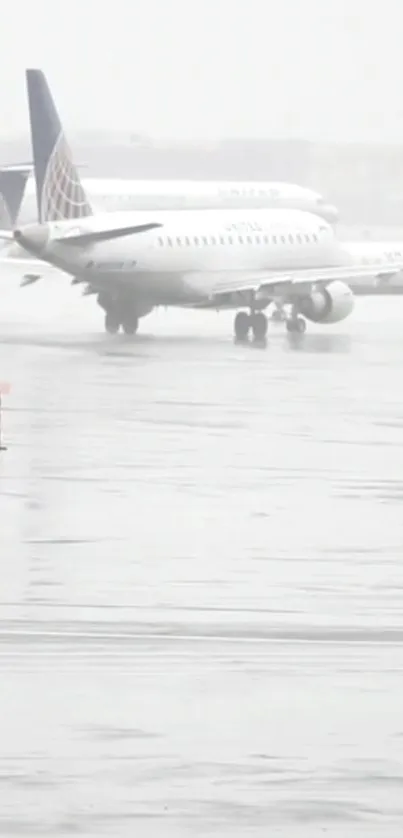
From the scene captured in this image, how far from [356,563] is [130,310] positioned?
44.3 metres

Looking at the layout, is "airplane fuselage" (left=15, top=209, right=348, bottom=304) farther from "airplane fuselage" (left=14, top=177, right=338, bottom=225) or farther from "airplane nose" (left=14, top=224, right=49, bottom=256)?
"airplane fuselage" (left=14, top=177, right=338, bottom=225)

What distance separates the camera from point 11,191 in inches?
3219

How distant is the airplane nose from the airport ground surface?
920 inches

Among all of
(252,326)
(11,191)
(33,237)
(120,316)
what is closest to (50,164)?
(33,237)

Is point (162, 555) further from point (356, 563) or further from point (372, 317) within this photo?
point (372, 317)

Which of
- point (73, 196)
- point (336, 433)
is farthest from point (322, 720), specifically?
point (73, 196)

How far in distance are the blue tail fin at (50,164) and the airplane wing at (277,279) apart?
3516mm

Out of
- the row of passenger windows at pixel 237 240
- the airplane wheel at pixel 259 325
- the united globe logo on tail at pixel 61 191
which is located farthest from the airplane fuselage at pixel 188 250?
the airplane wheel at pixel 259 325

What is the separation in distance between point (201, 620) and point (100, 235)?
4441 cm

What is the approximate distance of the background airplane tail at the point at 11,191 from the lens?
80812mm

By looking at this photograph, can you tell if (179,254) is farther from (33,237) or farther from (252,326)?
(33,237)

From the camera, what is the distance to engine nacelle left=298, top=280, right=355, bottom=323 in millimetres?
60875

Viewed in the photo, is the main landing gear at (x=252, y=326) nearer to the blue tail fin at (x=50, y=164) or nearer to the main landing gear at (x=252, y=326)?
the main landing gear at (x=252, y=326)

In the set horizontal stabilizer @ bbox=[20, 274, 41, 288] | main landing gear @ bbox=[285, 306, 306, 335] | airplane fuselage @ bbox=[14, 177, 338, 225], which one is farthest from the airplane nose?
airplane fuselage @ bbox=[14, 177, 338, 225]
